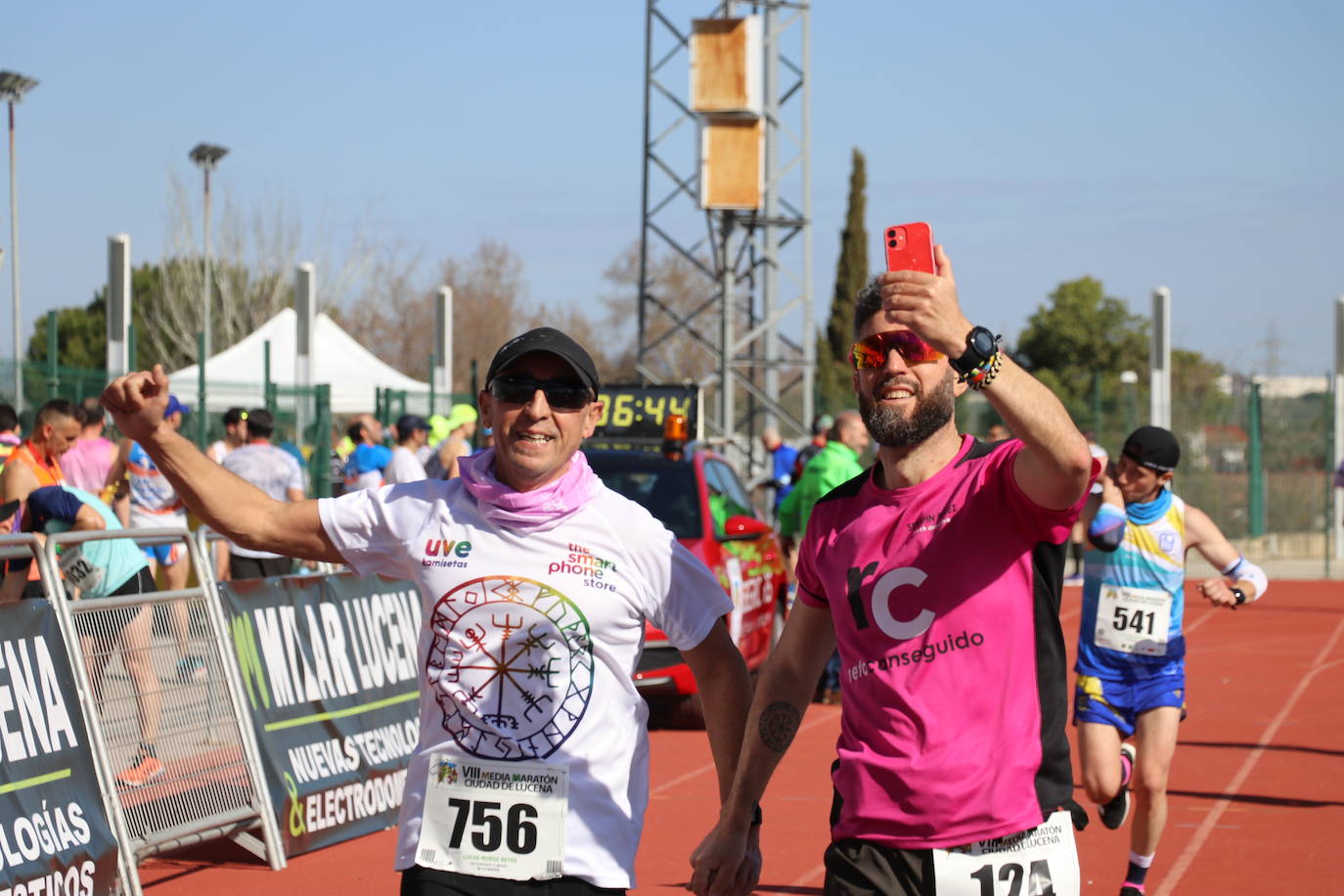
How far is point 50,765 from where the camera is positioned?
6.21m

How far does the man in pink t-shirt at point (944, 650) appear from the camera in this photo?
3.52m

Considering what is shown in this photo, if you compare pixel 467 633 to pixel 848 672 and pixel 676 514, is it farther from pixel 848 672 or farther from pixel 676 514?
pixel 676 514

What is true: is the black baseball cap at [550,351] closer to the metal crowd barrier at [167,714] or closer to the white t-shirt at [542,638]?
the white t-shirt at [542,638]

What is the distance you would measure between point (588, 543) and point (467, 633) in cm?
36

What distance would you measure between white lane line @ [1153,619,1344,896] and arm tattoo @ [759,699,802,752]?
159 inches

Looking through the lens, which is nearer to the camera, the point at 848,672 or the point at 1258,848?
the point at 848,672

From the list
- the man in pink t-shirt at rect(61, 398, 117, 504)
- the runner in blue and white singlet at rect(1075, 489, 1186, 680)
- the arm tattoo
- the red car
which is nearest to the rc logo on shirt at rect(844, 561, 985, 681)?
the arm tattoo

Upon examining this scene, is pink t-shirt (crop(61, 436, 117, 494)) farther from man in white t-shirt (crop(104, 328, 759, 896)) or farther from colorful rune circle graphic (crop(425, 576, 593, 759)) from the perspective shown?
colorful rune circle graphic (crop(425, 576, 593, 759))

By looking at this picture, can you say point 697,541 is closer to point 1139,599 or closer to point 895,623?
point 1139,599

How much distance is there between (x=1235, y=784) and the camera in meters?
10.0

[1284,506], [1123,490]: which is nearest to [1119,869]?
[1123,490]

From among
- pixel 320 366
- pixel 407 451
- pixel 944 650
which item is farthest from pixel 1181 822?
pixel 320 366

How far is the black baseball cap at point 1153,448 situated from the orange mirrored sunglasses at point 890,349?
392cm

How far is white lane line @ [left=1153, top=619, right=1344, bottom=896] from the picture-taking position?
7.71 metres
